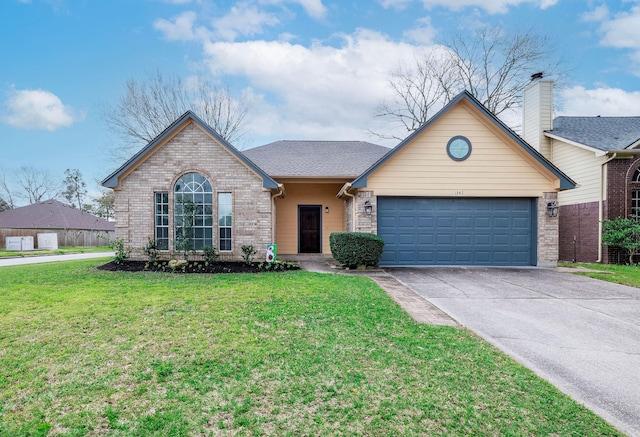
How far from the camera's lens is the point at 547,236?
447 inches

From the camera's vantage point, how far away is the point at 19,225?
101 feet

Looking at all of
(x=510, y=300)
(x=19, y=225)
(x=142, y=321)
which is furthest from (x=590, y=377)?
(x=19, y=225)

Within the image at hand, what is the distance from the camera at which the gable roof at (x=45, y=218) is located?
31094 mm

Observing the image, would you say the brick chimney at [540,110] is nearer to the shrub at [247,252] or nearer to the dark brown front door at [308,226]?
the dark brown front door at [308,226]

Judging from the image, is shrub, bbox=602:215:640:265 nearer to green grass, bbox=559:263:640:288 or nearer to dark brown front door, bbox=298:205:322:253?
green grass, bbox=559:263:640:288

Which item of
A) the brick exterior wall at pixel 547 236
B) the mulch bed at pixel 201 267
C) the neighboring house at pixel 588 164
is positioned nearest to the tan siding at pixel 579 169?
the neighboring house at pixel 588 164

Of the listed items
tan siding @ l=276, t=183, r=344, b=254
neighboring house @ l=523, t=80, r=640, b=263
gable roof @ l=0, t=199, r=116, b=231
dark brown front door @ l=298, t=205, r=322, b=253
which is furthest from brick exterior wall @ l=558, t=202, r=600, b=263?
gable roof @ l=0, t=199, r=116, b=231

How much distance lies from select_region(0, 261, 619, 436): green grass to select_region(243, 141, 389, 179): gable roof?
8281 millimetres

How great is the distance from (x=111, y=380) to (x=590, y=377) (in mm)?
4662

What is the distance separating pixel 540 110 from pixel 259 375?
57.3ft

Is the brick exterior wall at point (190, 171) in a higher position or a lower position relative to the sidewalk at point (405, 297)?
higher

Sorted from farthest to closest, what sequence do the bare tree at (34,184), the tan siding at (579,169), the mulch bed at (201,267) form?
1. the bare tree at (34,184)
2. the tan siding at (579,169)
3. the mulch bed at (201,267)

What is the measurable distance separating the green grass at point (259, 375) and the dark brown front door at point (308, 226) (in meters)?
9.07

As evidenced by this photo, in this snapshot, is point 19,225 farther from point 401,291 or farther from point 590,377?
point 590,377
